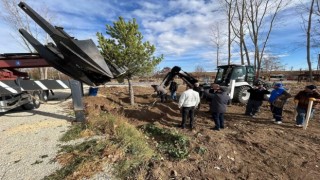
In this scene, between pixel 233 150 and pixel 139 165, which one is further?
pixel 233 150

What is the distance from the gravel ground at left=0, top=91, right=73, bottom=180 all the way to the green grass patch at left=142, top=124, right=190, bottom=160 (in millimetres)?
2275

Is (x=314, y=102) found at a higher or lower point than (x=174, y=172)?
higher

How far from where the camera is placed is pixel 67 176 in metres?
3.53

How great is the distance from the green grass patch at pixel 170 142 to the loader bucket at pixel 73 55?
2088 millimetres

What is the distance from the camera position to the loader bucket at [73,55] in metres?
4.36

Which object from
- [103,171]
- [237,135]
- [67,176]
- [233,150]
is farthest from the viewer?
[237,135]

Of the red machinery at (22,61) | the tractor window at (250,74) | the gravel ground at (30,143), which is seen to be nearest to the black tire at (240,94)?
the tractor window at (250,74)

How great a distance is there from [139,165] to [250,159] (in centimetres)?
248

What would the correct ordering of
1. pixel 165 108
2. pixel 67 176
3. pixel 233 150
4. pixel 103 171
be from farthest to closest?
pixel 165 108 → pixel 233 150 → pixel 103 171 → pixel 67 176

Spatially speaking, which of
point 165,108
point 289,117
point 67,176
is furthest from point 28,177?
point 289,117

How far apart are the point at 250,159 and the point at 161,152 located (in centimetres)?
196

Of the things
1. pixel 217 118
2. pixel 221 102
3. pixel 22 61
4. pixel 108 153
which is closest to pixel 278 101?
pixel 221 102

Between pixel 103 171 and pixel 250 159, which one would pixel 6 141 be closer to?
pixel 103 171

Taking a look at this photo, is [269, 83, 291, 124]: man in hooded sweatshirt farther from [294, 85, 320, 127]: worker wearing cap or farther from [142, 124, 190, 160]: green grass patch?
[142, 124, 190, 160]: green grass patch
